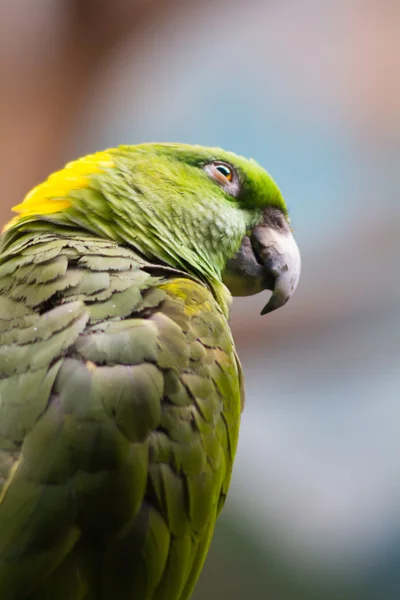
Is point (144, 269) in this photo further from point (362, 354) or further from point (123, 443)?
point (362, 354)

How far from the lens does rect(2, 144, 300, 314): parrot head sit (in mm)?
897

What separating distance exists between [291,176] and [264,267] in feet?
2.92

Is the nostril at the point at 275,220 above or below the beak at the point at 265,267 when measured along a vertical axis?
above

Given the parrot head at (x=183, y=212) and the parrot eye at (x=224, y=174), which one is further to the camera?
the parrot eye at (x=224, y=174)

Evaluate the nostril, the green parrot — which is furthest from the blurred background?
the green parrot

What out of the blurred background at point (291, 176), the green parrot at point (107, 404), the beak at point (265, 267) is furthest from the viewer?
the blurred background at point (291, 176)

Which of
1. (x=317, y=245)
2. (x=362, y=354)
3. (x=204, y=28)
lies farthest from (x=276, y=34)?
(x=362, y=354)

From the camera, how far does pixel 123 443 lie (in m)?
0.59

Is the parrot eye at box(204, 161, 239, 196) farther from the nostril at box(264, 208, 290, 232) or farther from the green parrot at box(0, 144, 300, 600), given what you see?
the green parrot at box(0, 144, 300, 600)

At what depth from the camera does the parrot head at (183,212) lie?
A: 897 millimetres

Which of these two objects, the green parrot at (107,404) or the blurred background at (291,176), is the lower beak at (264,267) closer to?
the green parrot at (107,404)

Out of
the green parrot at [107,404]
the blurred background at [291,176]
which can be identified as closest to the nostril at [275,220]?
the green parrot at [107,404]

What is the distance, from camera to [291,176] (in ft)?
6.09

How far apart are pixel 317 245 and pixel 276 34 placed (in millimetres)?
818
